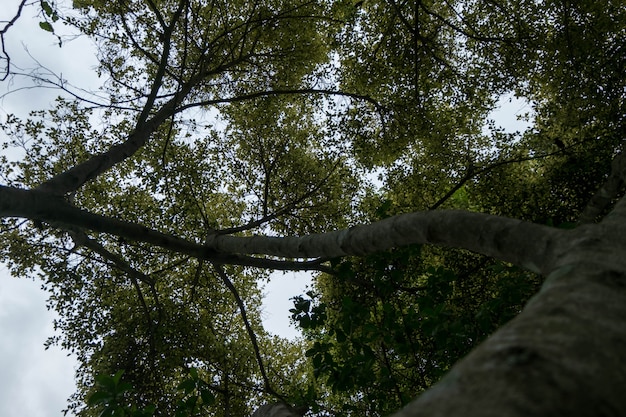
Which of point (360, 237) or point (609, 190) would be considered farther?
point (609, 190)

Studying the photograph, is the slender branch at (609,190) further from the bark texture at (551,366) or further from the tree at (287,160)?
the bark texture at (551,366)

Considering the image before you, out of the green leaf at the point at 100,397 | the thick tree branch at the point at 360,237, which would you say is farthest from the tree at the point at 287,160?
the green leaf at the point at 100,397

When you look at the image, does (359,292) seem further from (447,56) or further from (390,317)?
(447,56)

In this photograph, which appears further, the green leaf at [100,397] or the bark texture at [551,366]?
the green leaf at [100,397]

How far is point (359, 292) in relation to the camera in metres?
7.58

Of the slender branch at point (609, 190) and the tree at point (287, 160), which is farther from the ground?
the tree at point (287, 160)

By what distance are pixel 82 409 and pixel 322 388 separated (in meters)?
5.40

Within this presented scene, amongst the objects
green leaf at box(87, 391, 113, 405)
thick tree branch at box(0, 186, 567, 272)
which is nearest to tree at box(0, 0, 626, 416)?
thick tree branch at box(0, 186, 567, 272)

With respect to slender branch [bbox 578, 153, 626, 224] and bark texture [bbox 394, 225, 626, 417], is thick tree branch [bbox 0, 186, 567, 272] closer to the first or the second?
bark texture [bbox 394, 225, 626, 417]

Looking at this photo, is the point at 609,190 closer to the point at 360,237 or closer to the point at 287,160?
the point at 360,237

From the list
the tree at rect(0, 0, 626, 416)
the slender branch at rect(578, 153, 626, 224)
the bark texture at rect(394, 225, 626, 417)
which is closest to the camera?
the bark texture at rect(394, 225, 626, 417)

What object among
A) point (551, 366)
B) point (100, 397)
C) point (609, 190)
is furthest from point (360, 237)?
point (609, 190)

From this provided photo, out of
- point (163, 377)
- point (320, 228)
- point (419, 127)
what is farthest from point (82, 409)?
point (419, 127)

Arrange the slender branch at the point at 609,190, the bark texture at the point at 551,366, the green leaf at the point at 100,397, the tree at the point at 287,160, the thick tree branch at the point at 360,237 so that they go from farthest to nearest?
the tree at the point at 287,160 → the slender branch at the point at 609,190 → the green leaf at the point at 100,397 → the thick tree branch at the point at 360,237 → the bark texture at the point at 551,366
